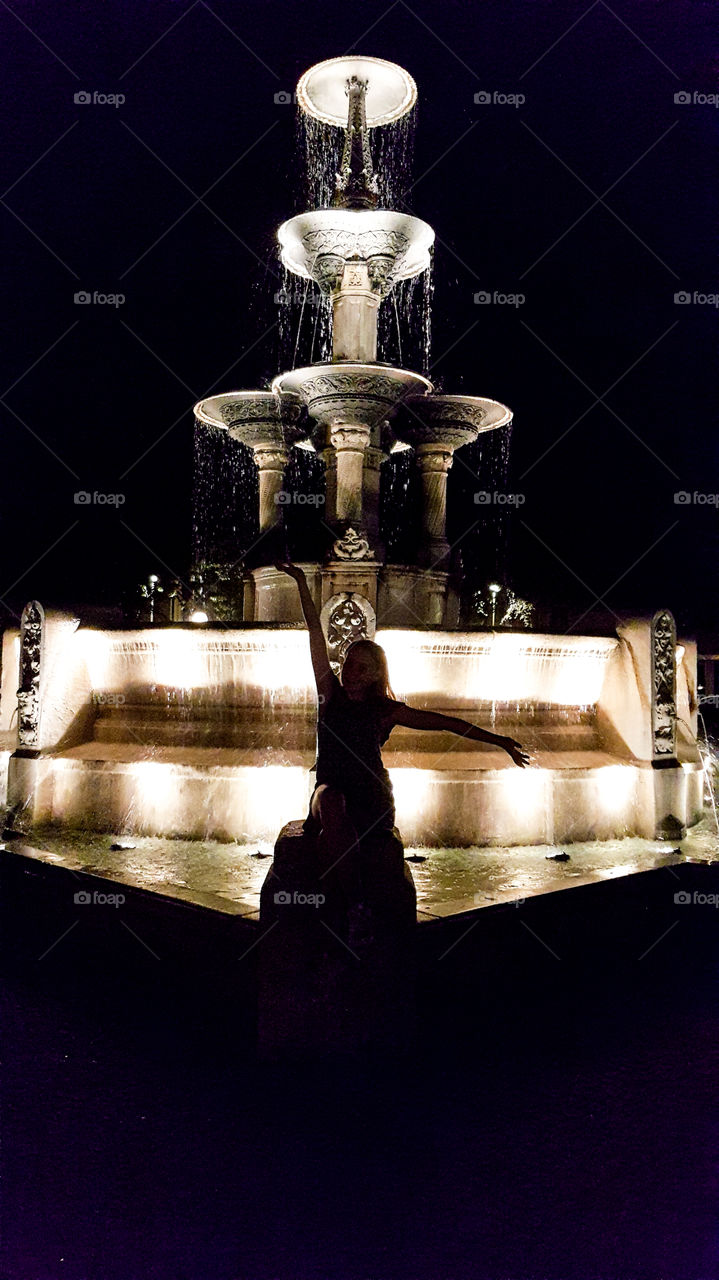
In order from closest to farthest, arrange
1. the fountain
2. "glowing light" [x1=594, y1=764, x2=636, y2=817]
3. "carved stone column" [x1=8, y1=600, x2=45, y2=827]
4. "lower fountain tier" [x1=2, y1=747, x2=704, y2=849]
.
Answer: "lower fountain tier" [x1=2, y1=747, x2=704, y2=849] < the fountain < "glowing light" [x1=594, y1=764, x2=636, y2=817] < "carved stone column" [x1=8, y1=600, x2=45, y2=827]

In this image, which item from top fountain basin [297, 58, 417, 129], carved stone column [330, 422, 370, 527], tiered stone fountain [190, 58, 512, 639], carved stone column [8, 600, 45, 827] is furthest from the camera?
top fountain basin [297, 58, 417, 129]

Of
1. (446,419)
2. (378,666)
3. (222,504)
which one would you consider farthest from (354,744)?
(222,504)

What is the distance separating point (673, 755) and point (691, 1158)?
500 centimetres

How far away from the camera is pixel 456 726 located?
3746mm

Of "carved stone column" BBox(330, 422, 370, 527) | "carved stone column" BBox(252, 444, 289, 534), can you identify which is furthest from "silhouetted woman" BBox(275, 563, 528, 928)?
"carved stone column" BBox(252, 444, 289, 534)

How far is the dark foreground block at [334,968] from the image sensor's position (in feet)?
11.6

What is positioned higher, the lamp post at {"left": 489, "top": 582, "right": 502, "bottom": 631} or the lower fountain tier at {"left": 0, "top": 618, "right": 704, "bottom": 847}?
the lamp post at {"left": 489, "top": 582, "right": 502, "bottom": 631}

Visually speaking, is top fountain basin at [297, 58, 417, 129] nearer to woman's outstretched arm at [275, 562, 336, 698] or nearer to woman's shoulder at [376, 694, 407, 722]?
woman's outstretched arm at [275, 562, 336, 698]

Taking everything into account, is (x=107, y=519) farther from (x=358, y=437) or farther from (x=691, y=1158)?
(x=691, y=1158)

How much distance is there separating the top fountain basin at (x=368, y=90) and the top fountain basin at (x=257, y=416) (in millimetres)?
4604

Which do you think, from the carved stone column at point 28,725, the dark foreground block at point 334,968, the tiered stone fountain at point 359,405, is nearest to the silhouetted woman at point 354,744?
the dark foreground block at point 334,968

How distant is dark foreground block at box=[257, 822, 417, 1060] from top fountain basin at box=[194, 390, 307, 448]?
11065mm

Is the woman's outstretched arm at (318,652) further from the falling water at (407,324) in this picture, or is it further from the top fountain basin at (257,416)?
the falling water at (407,324)

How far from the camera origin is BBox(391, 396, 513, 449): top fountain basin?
1357 cm
